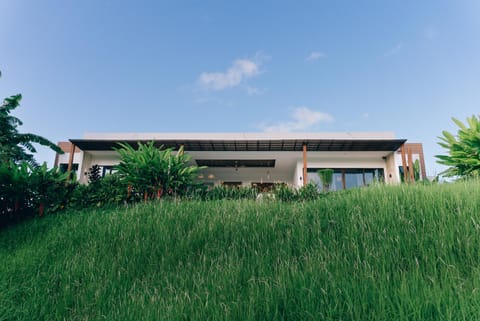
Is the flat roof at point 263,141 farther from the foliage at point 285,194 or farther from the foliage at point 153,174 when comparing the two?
the foliage at point 153,174

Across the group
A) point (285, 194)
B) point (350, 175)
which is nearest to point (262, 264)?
point (285, 194)

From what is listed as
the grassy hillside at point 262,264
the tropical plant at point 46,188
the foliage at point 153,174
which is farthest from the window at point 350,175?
the tropical plant at point 46,188

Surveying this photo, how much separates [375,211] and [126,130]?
16.1 meters

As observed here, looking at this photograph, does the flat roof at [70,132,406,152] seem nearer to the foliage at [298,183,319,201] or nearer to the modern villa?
the modern villa

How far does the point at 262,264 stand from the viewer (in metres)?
2.92

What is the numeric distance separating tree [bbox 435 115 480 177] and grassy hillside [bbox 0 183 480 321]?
2.21 m

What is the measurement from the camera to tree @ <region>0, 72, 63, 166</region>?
10000 mm

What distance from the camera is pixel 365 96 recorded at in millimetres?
13461

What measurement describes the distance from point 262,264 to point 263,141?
34.6 feet

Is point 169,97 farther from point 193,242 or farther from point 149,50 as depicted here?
point 193,242

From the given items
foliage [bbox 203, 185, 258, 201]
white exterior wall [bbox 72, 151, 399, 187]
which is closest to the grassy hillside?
foliage [bbox 203, 185, 258, 201]

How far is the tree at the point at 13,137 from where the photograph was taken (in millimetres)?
10000

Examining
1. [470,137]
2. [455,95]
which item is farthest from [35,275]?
[455,95]

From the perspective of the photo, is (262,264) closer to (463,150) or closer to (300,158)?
(463,150)
